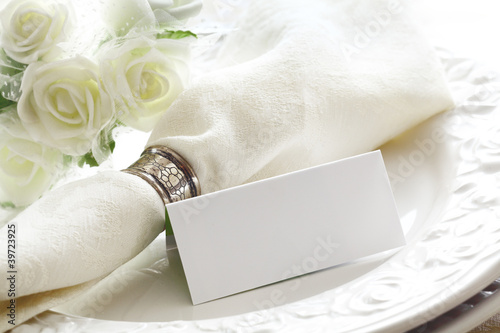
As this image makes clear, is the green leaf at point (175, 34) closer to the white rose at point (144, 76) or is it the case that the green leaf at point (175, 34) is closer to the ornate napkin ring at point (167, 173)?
the white rose at point (144, 76)

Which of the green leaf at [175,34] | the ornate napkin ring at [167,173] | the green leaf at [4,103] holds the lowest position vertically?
the ornate napkin ring at [167,173]

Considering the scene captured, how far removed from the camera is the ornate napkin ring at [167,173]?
1.74 feet

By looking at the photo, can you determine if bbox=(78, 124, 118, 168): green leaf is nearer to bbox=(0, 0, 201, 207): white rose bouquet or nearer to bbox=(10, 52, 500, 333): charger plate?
bbox=(0, 0, 201, 207): white rose bouquet

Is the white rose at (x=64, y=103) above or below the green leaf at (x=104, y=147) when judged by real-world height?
above

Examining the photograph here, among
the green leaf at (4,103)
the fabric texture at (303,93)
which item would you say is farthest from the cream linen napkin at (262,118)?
the green leaf at (4,103)

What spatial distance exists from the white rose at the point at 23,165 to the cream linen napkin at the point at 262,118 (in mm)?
71

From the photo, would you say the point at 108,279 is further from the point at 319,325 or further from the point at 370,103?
the point at 370,103

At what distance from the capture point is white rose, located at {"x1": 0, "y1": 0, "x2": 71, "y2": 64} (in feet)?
1.74

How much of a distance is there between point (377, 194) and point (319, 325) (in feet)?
0.53

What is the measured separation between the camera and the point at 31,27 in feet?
1.75

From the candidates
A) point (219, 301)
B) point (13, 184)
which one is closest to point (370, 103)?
point (219, 301)

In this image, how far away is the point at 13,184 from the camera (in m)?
0.59

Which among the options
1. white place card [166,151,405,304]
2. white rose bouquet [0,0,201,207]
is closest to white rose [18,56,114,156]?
white rose bouquet [0,0,201,207]

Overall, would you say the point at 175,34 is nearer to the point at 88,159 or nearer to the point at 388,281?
the point at 88,159
